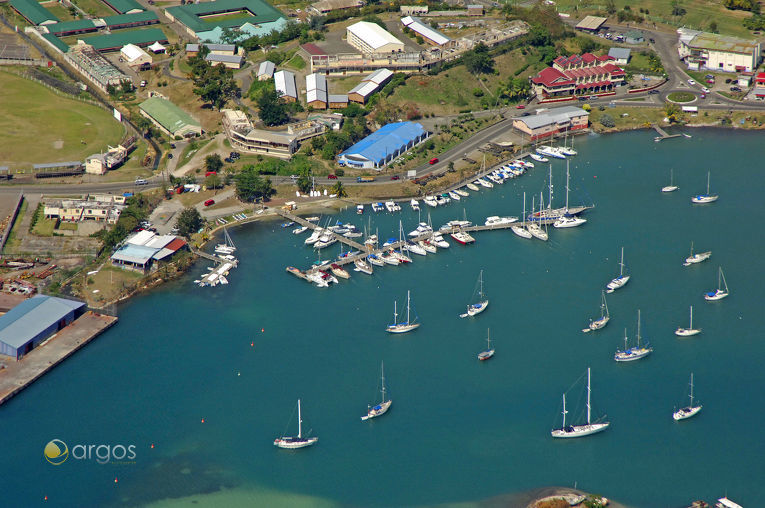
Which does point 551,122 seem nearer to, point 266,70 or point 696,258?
point 696,258

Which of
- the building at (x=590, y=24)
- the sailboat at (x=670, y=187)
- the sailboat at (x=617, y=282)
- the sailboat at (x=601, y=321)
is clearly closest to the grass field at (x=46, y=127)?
the sailboat at (x=617, y=282)

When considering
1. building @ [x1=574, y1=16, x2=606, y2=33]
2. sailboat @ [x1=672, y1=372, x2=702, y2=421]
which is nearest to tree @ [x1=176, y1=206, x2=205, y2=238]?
sailboat @ [x1=672, y1=372, x2=702, y2=421]

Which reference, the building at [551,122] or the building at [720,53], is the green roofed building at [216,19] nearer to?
the building at [551,122]

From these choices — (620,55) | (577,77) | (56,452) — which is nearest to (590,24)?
(620,55)

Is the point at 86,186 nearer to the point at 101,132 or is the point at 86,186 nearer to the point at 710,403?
the point at 101,132

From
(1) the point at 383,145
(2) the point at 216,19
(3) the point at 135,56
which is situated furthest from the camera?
(2) the point at 216,19

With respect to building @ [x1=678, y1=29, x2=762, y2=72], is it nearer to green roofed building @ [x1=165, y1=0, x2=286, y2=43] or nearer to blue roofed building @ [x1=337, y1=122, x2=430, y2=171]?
blue roofed building @ [x1=337, y1=122, x2=430, y2=171]

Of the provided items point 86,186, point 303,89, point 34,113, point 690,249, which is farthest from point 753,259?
point 34,113
